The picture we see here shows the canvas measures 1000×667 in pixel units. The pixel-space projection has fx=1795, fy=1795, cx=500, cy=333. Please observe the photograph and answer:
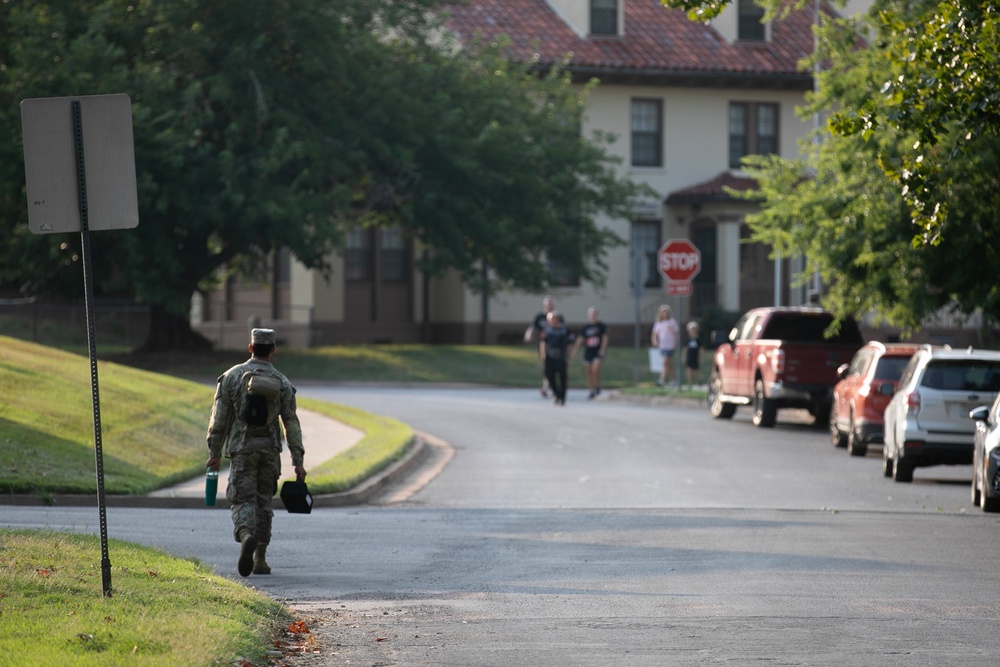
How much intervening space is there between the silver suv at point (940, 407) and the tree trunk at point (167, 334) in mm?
25203

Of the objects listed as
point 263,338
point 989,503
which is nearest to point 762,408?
point 989,503

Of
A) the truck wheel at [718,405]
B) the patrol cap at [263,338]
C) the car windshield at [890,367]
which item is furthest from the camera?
the truck wheel at [718,405]

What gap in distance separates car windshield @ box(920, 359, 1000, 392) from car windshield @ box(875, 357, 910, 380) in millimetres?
2973

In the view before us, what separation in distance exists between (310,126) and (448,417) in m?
12.7

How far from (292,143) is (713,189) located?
16961mm

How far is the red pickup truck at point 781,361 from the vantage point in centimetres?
2877

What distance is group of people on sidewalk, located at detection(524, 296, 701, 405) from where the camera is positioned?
111 feet

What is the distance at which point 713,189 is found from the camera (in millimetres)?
51688

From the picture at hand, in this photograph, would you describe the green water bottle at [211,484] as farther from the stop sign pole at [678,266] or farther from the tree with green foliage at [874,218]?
the stop sign pole at [678,266]

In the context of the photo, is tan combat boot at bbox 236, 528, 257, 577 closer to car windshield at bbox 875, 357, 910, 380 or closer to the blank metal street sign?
the blank metal street sign

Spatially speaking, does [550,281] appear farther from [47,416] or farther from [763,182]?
[47,416]

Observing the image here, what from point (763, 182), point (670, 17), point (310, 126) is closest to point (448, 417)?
point (763, 182)

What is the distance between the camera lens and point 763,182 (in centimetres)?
2906

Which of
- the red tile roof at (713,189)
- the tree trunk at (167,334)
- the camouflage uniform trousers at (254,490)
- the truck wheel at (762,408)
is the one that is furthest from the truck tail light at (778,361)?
the red tile roof at (713,189)
